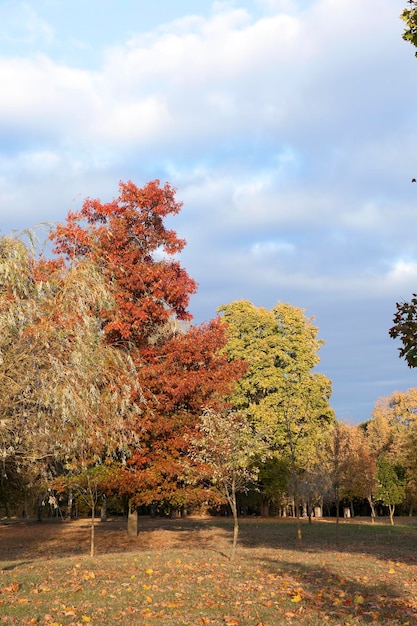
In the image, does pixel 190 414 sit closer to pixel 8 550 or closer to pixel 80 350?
pixel 8 550

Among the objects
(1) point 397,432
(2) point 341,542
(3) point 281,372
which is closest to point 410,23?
(2) point 341,542

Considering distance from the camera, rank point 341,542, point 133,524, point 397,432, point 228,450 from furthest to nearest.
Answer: point 397,432
point 133,524
point 341,542
point 228,450

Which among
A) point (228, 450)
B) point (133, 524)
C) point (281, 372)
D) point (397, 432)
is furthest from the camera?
point (397, 432)

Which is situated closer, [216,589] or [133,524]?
[216,589]

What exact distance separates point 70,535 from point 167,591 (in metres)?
21.6

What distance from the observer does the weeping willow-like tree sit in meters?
13.3

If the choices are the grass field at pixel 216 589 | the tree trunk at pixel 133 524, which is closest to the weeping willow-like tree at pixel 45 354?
the grass field at pixel 216 589

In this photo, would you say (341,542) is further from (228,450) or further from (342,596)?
(342,596)

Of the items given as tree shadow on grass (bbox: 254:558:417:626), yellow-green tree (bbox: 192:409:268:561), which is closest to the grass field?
tree shadow on grass (bbox: 254:558:417:626)


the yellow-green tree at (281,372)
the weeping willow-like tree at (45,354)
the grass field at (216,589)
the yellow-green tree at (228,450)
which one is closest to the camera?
the grass field at (216,589)

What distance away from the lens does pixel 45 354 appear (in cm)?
1362

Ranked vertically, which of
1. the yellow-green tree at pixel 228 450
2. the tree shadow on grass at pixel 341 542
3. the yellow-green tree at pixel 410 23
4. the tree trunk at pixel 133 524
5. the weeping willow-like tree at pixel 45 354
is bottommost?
the tree shadow on grass at pixel 341 542

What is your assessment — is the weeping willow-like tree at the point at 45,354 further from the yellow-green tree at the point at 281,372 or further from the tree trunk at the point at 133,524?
the yellow-green tree at the point at 281,372

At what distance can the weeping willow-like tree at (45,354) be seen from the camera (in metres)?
13.3
